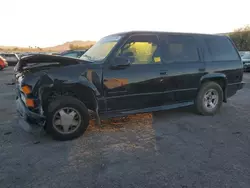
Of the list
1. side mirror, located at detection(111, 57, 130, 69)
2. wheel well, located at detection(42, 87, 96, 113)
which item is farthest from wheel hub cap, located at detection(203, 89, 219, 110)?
wheel well, located at detection(42, 87, 96, 113)

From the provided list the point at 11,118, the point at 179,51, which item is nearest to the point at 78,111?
the point at 11,118

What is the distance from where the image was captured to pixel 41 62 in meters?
3.85

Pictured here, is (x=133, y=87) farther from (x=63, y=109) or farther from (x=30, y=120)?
(x=30, y=120)

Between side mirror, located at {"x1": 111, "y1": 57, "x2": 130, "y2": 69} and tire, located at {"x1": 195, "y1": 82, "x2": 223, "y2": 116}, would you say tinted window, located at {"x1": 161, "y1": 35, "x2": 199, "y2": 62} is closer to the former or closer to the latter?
tire, located at {"x1": 195, "y1": 82, "x2": 223, "y2": 116}

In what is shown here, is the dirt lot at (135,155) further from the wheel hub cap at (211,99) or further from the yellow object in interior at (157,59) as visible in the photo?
the yellow object in interior at (157,59)

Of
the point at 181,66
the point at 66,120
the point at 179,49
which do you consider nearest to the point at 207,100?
the point at 181,66

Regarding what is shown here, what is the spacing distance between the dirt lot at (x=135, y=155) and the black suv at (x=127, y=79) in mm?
405

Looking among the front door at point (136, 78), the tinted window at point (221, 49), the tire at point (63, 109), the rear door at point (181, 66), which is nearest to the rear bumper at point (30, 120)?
the tire at point (63, 109)

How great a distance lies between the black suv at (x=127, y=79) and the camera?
149 inches

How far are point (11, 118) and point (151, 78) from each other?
Result: 340 cm

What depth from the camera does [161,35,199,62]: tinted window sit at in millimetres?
4805

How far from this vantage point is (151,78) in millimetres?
4539

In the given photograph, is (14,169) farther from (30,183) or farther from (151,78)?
(151,78)

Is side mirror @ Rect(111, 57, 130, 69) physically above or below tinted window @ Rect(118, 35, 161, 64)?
below
